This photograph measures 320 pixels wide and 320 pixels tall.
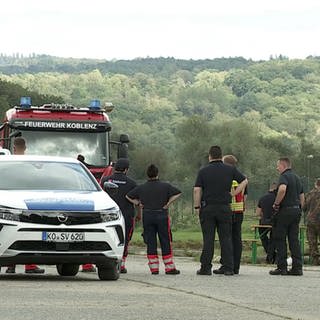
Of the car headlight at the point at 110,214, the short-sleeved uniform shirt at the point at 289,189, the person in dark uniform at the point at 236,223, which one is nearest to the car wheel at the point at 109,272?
the car headlight at the point at 110,214

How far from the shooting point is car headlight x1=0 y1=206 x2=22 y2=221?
15539 mm

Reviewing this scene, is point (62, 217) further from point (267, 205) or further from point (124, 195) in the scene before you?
point (267, 205)

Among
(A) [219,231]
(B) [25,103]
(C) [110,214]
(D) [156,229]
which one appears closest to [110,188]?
(D) [156,229]

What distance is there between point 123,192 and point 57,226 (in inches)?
144

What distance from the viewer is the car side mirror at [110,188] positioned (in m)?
18.1

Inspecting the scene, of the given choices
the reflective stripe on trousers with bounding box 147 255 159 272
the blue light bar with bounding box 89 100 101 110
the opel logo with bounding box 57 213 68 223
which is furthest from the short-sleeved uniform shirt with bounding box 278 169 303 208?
the blue light bar with bounding box 89 100 101 110

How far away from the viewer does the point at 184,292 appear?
47.6ft

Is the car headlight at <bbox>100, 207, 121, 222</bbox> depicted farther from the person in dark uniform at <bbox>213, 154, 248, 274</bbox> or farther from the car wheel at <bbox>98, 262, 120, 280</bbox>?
the person in dark uniform at <bbox>213, 154, 248, 274</bbox>

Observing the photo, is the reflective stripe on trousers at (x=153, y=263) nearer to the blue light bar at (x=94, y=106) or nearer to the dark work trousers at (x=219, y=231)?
the dark work trousers at (x=219, y=231)

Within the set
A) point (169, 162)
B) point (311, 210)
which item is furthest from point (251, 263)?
point (169, 162)

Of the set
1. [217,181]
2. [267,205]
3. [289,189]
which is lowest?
[267,205]

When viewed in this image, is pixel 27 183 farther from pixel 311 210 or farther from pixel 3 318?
pixel 311 210

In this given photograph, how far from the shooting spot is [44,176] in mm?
16922

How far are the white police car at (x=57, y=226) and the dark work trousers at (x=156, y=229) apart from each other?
2.10 metres
